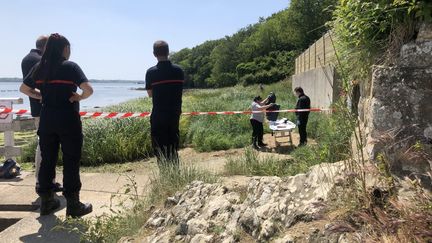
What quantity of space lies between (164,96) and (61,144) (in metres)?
1.38

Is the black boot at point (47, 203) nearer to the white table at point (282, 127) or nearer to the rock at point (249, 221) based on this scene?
the rock at point (249, 221)

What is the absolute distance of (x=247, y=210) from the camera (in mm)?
3377

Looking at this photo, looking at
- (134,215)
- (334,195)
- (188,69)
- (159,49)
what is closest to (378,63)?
(334,195)

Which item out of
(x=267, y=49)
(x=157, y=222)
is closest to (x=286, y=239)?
(x=157, y=222)

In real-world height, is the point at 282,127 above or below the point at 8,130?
below

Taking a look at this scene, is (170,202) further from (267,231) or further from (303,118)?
(303,118)

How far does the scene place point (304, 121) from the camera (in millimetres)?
10367

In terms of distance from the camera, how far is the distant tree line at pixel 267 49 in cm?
5534

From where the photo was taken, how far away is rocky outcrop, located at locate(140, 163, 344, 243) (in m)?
3.02

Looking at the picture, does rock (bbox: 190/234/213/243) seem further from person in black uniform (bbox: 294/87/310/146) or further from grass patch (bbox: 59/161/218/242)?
person in black uniform (bbox: 294/87/310/146)

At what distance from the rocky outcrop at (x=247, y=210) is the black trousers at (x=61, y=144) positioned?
4.28 ft

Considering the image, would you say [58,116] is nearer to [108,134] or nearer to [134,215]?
[134,215]

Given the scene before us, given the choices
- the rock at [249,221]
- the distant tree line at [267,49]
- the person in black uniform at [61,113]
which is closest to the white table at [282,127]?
the person in black uniform at [61,113]

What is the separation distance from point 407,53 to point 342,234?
1.29m
